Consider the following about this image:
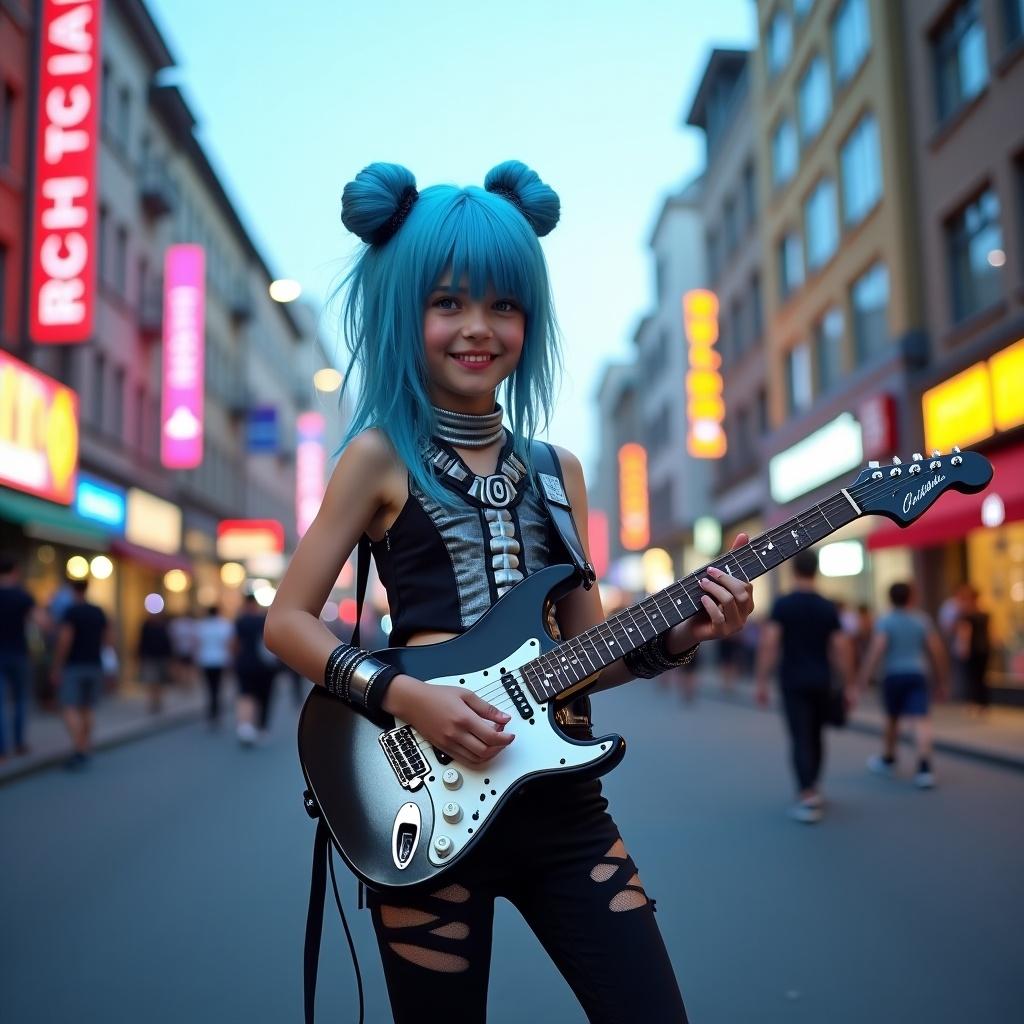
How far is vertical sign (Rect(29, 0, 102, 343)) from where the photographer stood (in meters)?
18.7

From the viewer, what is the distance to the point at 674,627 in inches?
90.5

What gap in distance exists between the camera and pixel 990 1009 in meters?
4.22

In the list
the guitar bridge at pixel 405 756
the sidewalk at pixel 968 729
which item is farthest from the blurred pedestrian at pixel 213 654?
the guitar bridge at pixel 405 756

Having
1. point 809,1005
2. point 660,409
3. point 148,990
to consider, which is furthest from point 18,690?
point 660,409

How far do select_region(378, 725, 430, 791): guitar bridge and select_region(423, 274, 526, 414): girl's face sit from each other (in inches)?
25.7

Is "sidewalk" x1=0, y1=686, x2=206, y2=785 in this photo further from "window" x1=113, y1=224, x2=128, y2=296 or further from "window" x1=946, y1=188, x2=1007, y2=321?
"window" x1=946, y1=188, x2=1007, y2=321

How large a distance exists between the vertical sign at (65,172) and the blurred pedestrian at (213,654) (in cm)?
511

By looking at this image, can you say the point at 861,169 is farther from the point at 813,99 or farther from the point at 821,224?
the point at 813,99

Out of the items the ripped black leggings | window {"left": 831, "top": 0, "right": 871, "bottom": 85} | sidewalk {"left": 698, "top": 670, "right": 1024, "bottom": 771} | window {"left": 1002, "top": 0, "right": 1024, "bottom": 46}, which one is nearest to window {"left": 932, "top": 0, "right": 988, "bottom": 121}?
window {"left": 1002, "top": 0, "right": 1024, "bottom": 46}

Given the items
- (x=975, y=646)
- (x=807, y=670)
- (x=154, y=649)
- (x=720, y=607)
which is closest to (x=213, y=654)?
(x=154, y=649)

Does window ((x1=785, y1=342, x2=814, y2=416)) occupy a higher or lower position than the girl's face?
higher

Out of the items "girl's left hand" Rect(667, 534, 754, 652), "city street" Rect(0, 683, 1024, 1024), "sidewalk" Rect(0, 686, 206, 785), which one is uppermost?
"girl's left hand" Rect(667, 534, 754, 652)

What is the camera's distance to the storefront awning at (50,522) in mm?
17391

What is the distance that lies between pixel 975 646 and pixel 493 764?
624 inches
